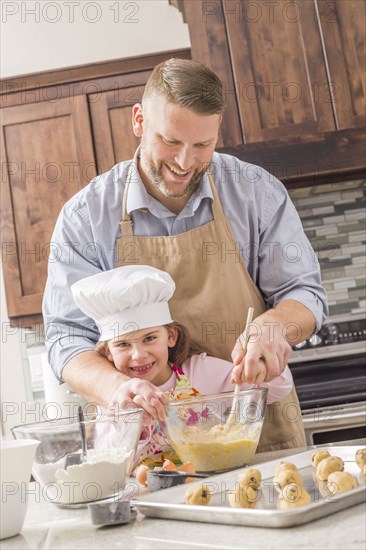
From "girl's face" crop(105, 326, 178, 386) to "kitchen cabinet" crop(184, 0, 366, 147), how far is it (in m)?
1.36

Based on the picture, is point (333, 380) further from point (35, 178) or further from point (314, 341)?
point (35, 178)

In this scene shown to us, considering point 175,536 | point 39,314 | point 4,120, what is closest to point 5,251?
point 39,314

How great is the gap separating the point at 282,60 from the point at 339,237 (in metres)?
0.77

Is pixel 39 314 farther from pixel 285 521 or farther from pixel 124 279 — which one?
pixel 285 521

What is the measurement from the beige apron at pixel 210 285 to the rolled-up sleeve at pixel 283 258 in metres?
0.06

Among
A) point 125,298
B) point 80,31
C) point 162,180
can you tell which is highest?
point 80,31

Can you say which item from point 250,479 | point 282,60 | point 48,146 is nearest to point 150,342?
point 250,479

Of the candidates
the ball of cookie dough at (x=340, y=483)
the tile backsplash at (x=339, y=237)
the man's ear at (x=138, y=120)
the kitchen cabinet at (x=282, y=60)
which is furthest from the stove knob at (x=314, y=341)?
the ball of cookie dough at (x=340, y=483)

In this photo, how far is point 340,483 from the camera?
863mm

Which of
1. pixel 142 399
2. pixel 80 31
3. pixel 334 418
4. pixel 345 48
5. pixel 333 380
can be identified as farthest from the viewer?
pixel 80 31

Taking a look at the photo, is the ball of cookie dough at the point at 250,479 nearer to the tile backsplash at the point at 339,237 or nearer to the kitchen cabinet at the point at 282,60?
the kitchen cabinet at the point at 282,60

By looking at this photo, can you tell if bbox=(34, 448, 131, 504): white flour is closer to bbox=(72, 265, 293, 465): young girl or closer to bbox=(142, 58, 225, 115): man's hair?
bbox=(72, 265, 293, 465): young girl

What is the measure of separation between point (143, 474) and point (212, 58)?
197 cm

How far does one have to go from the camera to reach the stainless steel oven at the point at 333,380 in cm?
239
